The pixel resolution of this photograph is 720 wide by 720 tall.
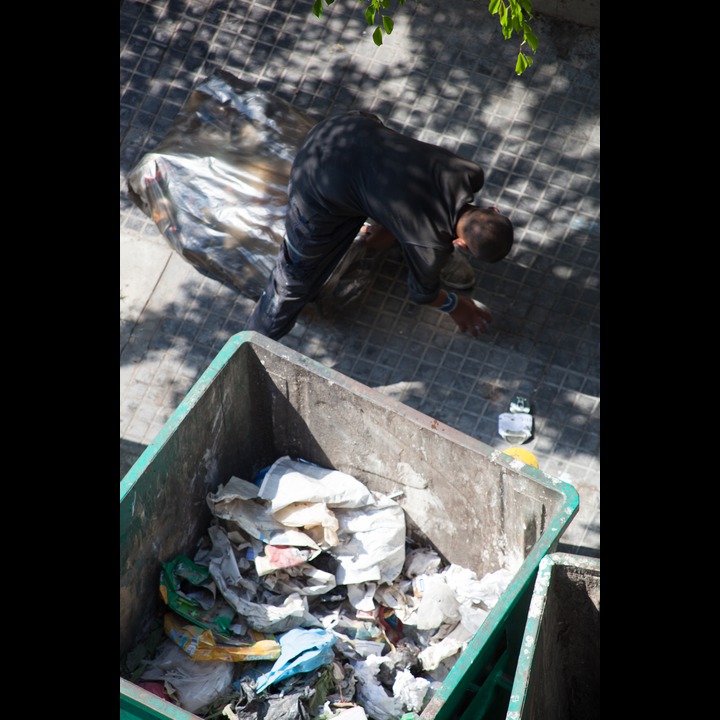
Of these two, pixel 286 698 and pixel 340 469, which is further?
pixel 340 469

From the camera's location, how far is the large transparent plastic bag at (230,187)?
232 inches

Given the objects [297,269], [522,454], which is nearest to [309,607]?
[522,454]

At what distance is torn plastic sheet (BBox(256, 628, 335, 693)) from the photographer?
3.96m

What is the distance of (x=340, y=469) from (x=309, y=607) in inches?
25.9

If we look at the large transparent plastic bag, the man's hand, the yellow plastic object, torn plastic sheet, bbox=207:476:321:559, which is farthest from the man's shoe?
torn plastic sheet, bbox=207:476:321:559

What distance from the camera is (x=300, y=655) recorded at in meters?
4.01

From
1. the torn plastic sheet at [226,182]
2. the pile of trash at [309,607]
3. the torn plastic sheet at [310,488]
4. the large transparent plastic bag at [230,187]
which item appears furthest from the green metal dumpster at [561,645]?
the torn plastic sheet at [226,182]

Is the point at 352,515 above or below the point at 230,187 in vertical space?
below

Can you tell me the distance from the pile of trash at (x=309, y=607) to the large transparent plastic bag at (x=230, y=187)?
5.50 ft

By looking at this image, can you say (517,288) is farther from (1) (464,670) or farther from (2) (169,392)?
(1) (464,670)

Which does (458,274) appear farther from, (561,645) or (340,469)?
(561,645)

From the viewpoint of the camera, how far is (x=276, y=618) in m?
4.16

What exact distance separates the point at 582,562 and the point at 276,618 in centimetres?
134
